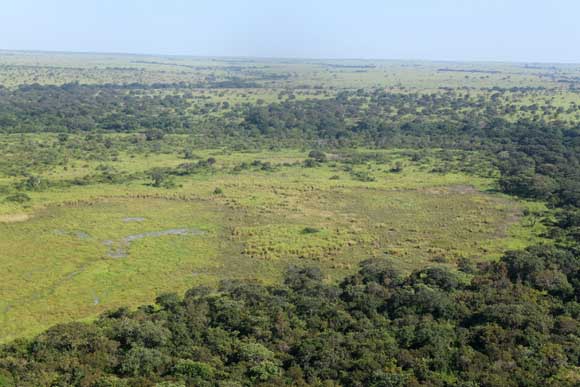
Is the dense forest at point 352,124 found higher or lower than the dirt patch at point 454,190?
higher

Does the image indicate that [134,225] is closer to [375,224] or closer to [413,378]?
[375,224]

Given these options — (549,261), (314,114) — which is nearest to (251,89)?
(314,114)

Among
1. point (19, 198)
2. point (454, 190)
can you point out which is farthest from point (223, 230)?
point (454, 190)

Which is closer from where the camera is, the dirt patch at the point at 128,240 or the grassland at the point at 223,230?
the grassland at the point at 223,230

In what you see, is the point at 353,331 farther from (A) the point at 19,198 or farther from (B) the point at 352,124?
(B) the point at 352,124

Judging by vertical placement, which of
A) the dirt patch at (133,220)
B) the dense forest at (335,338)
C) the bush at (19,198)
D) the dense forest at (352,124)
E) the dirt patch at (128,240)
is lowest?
Answer: the dirt patch at (128,240)

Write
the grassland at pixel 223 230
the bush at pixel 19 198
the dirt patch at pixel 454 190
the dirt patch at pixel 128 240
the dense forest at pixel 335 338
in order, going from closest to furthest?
the dense forest at pixel 335 338 < the grassland at pixel 223 230 < the dirt patch at pixel 128 240 < the bush at pixel 19 198 < the dirt patch at pixel 454 190

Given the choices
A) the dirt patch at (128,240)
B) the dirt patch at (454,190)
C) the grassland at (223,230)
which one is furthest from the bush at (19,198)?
the dirt patch at (454,190)

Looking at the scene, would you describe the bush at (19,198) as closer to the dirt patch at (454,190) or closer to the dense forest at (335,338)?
the dense forest at (335,338)

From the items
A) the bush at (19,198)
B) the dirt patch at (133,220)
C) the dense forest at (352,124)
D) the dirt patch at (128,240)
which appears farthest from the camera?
the dense forest at (352,124)
